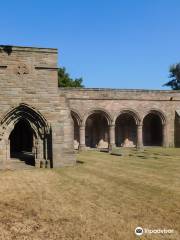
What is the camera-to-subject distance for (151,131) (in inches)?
1268

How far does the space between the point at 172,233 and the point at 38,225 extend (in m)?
2.41

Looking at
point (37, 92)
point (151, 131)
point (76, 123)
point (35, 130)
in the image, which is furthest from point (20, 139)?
point (151, 131)

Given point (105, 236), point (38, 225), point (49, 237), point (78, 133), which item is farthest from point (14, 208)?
point (78, 133)

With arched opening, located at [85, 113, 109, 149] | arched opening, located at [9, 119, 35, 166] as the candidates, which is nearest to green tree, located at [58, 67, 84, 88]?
arched opening, located at [85, 113, 109, 149]

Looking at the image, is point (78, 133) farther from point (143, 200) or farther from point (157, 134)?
point (143, 200)

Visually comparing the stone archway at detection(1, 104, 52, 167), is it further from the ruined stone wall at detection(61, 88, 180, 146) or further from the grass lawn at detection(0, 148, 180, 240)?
the ruined stone wall at detection(61, 88, 180, 146)

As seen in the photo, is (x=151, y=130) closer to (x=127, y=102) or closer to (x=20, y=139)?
(x=127, y=102)

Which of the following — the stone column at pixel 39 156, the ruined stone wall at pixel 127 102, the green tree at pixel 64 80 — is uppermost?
the green tree at pixel 64 80

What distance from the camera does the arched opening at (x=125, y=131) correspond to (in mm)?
31016

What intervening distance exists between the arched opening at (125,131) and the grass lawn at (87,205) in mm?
19248

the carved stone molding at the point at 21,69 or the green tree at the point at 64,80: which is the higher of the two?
the green tree at the point at 64,80

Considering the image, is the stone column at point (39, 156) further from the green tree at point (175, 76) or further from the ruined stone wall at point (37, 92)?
the green tree at point (175, 76)

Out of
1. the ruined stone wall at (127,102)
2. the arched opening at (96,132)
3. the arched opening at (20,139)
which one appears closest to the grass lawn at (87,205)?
the arched opening at (20,139)

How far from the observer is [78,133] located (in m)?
28.4
